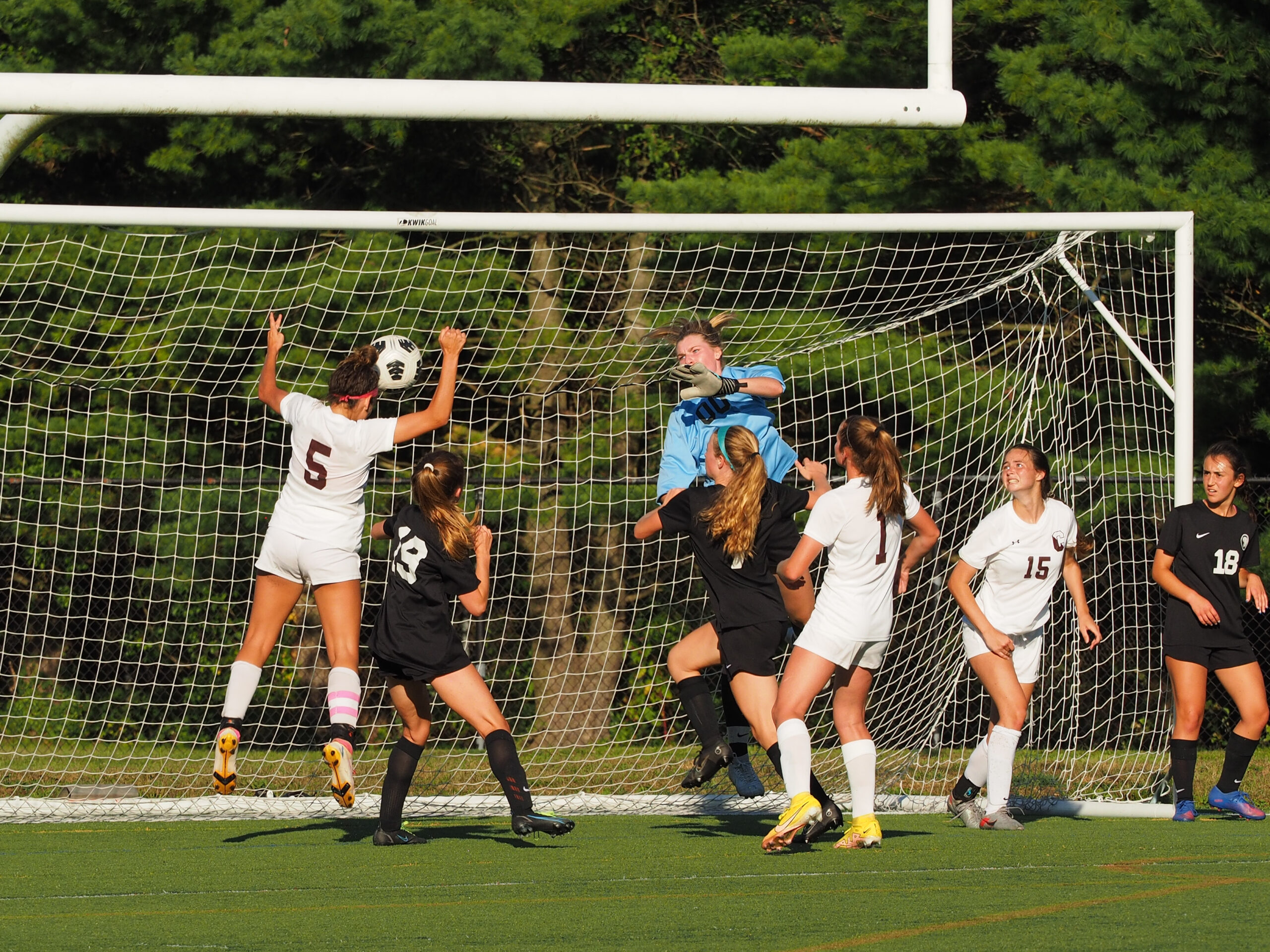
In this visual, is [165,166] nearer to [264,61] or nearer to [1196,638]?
[264,61]

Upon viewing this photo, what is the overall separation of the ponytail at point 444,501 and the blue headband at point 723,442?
117cm

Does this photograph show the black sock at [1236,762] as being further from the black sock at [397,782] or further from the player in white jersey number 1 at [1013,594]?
the black sock at [397,782]

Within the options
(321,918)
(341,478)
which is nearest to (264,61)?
(341,478)

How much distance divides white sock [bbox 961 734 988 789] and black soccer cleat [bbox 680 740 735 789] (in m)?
1.37

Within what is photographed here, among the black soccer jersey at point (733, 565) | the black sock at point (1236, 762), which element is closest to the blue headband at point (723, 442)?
the black soccer jersey at point (733, 565)

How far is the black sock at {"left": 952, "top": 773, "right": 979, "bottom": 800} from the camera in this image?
7613mm

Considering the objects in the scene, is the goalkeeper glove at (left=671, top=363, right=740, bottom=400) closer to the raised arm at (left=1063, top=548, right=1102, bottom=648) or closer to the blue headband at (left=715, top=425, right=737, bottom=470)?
the blue headband at (left=715, top=425, right=737, bottom=470)

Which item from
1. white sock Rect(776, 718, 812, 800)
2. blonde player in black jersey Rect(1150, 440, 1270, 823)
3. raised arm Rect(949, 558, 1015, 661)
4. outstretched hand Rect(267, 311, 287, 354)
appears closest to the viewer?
white sock Rect(776, 718, 812, 800)

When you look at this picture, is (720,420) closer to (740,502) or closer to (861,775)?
(740,502)

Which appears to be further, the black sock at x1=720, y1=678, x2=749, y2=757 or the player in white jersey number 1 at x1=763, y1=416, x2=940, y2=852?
the black sock at x1=720, y1=678, x2=749, y2=757

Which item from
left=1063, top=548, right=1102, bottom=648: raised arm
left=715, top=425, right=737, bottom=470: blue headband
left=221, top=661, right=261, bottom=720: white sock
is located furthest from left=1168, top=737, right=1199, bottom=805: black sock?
left=221, top=661, right=261, bottom=720: white sock

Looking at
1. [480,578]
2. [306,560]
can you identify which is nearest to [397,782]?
[480,578]

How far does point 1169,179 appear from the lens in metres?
11.8

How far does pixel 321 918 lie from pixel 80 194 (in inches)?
480
